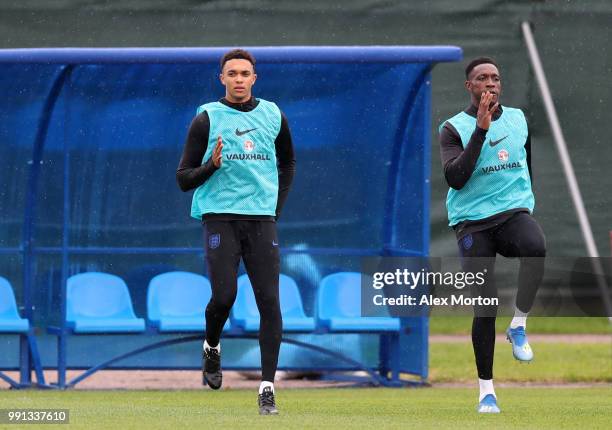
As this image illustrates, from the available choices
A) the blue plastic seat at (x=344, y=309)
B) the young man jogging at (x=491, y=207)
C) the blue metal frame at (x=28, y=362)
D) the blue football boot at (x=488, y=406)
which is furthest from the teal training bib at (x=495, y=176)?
the blue metal frame at (x=28, y=362)

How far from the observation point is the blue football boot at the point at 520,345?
25.0 feet

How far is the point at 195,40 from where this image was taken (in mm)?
14109

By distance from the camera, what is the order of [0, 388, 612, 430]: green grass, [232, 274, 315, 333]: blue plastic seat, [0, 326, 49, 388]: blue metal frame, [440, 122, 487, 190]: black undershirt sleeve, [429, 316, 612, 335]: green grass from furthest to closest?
[429, 316, 612, 335]: green grass
[232, 274, 315, 333]: blue plastic seat
[0, 326, 49, 388]: blue metal frame
[440, 122, 487, 190]: black undershirt sleeve
[0, 388, 612, 430]: green grass

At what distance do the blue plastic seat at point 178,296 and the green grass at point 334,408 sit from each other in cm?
111

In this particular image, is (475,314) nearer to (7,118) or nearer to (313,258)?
(313,258)

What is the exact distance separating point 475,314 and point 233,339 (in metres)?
3.95

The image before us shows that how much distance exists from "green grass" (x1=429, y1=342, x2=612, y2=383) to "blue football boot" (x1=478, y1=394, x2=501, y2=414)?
11.3 ft

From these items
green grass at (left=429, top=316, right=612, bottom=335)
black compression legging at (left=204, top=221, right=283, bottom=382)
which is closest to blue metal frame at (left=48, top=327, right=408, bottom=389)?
black compression legging at (left=204, top=221, right=283, bottom=382)

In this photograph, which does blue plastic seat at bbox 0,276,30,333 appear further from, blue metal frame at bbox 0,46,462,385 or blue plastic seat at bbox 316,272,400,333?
blue plastic seat at bbox 316,272,400,333

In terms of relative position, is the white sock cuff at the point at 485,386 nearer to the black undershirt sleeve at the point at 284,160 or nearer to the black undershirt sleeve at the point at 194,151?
the black undershirt sleeve at the point at 284,160

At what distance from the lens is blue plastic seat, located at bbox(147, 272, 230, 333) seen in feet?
37.0

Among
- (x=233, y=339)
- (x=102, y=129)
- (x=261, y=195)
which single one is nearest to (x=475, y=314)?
(x=261, y=195)

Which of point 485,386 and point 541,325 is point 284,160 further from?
point 541,325

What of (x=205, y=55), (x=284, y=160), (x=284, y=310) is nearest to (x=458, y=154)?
(x=284, y=160)
